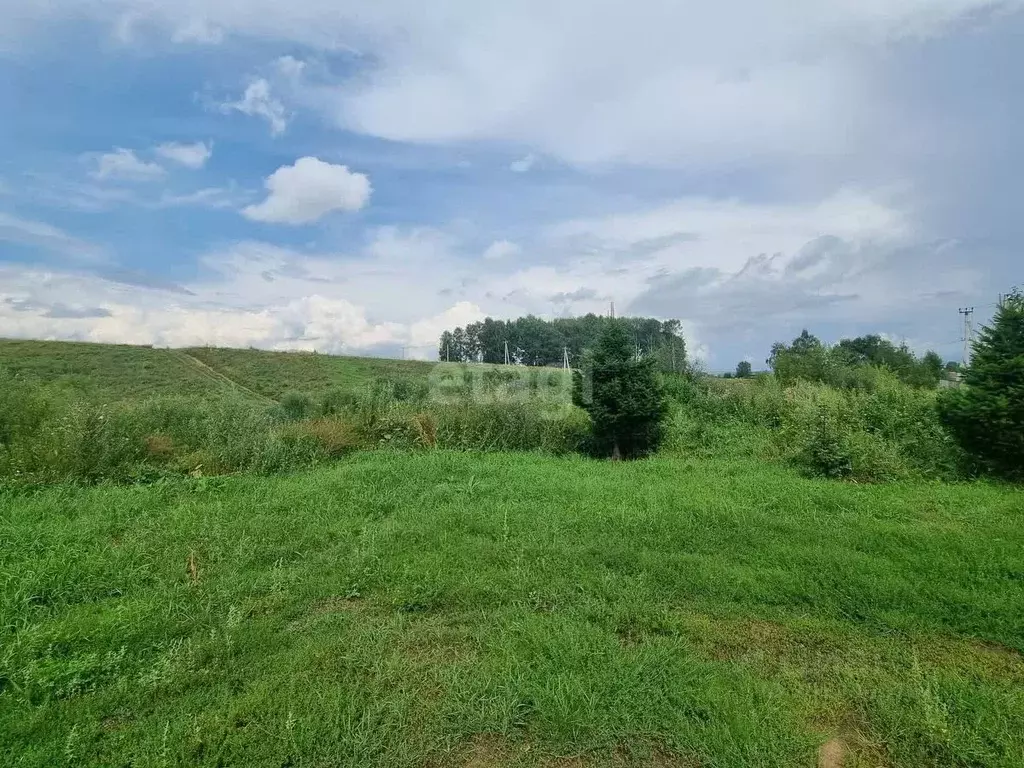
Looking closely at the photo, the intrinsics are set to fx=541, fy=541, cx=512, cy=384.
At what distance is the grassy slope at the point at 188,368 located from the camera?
63.2 feet

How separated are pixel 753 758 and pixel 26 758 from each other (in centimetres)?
296

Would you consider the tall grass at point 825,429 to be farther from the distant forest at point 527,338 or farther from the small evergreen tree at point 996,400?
the distant forest at point 527,338

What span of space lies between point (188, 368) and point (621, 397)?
71.6 feet

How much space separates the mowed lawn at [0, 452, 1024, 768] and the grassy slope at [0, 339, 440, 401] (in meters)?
12.4

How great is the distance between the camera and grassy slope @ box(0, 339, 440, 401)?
1927cm

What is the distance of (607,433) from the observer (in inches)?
404

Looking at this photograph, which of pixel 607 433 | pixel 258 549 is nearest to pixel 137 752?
pixel 258 549

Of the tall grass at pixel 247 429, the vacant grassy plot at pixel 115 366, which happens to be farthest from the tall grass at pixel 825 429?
the vacant grassy plot at pixel 115 366

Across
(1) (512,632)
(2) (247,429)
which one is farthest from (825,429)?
(2) (247,429)

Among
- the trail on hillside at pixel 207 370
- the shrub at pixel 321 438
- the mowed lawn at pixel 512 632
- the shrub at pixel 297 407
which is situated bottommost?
the mowed lawn at pixel 512 632

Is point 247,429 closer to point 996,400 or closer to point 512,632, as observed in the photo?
point 512,632

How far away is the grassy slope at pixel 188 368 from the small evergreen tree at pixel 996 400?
13175mm

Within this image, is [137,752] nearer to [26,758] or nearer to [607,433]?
[26,758]

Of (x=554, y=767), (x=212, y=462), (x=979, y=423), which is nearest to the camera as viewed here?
(x=554, y=767)
